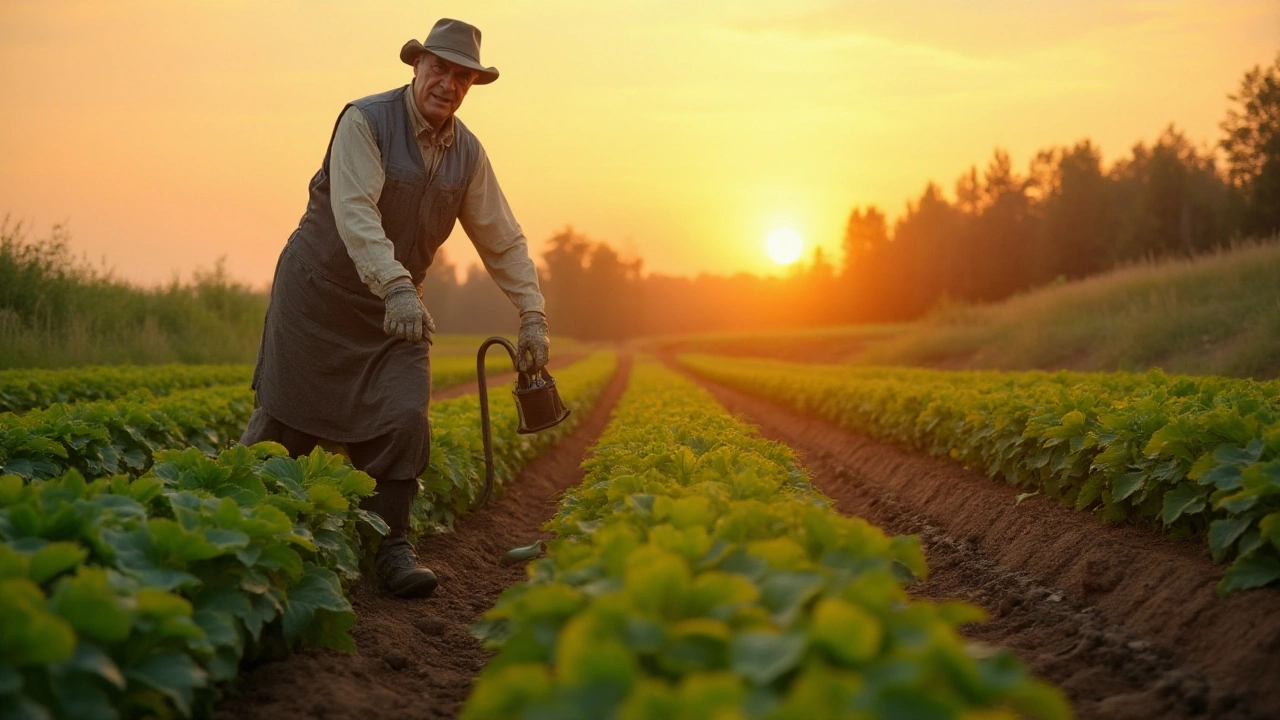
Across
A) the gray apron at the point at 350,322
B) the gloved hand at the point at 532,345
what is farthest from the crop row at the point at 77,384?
the gloved hand at the point at 532,345

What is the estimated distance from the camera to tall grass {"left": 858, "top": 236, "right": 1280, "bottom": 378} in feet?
46.1

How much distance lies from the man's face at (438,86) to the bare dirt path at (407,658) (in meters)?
2.23

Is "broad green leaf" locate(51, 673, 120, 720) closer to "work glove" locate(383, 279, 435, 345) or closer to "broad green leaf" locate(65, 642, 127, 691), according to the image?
"broad green leaf" locate(65, 642, 127, 691)

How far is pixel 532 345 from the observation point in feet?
15.2

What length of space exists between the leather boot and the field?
95 mm

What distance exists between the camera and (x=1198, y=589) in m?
3.51

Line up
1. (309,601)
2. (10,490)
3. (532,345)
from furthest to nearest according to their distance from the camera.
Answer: (532,345) → (309,601) → (10,490)

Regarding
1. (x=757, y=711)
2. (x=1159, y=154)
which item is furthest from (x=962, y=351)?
(x=1159, y=154)

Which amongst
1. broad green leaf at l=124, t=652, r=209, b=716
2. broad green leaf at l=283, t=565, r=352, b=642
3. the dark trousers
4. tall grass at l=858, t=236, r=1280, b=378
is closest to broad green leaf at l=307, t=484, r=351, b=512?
broad green leaf at l=283, t=565, r=352, b=642

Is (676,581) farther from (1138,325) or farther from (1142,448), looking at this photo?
(1138,325)

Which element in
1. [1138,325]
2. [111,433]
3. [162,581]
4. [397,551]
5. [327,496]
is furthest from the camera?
[1138,325]

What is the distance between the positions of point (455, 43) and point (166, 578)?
8.77 feet

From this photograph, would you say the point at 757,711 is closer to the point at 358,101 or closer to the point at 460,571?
the point at 358,101

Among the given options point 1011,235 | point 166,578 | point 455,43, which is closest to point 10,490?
point 166,578
